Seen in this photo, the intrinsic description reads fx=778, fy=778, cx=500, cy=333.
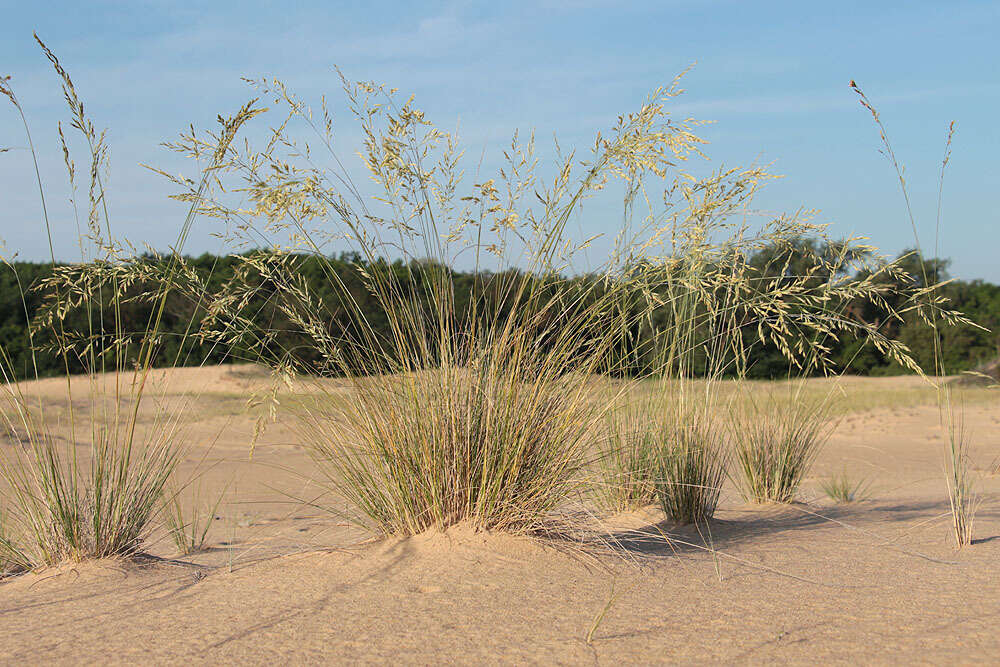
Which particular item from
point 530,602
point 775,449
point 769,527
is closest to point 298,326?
point 775,449

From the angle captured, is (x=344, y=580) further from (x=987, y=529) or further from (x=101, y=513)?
(x=987, y=529)

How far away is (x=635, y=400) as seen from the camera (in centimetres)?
386

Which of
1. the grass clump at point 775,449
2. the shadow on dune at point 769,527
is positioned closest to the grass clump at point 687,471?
the shadow on dune at point 769,527

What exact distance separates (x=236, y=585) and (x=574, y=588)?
1054 millimetres

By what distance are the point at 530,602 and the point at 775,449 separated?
2757 mm

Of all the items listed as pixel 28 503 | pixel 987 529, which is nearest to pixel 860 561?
pixel 987 529

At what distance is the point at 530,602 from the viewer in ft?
7.24

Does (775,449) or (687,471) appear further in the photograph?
(775,449)

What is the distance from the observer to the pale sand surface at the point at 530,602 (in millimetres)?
1865

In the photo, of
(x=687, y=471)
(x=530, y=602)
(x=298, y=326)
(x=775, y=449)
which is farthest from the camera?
(x=298, y=326)

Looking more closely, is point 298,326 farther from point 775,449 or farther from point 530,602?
point 530,602


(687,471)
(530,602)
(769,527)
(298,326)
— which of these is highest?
(298,326)

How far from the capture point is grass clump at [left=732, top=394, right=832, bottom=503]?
4.49 meters

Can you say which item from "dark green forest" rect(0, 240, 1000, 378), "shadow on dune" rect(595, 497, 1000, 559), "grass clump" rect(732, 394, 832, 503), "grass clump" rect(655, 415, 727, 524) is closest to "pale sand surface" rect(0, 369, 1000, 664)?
"shadow on dune" rect(595, 497, 1000, 559)
